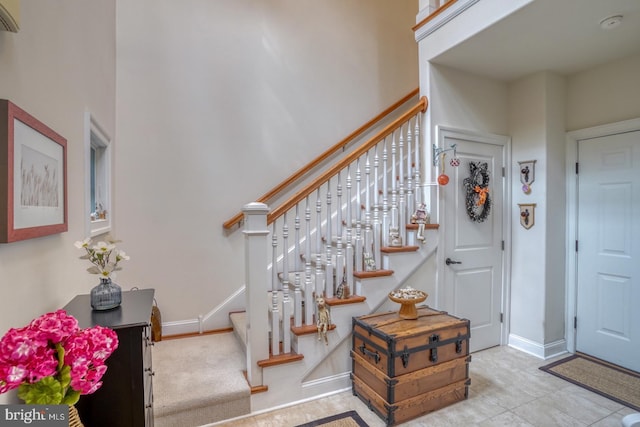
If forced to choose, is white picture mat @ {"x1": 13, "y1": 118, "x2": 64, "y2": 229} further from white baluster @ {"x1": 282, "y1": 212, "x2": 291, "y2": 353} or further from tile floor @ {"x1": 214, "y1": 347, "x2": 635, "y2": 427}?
tile floor @ {"x1": 214, "y1": 347, "x2": 635, "y2": 427}

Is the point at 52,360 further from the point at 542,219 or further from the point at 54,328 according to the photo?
the point at 542,219

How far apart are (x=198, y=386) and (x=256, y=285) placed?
0.80 metres

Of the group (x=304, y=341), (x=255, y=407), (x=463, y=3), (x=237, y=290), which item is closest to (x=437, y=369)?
(x=304, y=341)

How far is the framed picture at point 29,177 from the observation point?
101 centimetres

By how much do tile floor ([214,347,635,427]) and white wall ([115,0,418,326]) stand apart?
4.30ft

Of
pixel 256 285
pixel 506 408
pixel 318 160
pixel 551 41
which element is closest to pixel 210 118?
pixel 318 160

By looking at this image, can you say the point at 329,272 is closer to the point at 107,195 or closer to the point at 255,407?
the point at 255,407

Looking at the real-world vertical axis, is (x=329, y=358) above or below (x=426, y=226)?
below

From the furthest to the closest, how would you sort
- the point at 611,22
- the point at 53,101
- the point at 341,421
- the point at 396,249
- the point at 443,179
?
1. the point at 443,179
2. the point at 396,249
3. the point at 611,22
4. the point at 341,421
5. the point at 53,101

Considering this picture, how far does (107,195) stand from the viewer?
256cm

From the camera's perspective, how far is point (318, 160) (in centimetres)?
341

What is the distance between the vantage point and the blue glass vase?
1.52m

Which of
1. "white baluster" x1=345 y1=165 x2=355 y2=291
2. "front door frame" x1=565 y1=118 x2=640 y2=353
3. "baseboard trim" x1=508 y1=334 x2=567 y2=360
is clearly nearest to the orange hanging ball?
"white baluster" x1=345 y1=165 x2=355 y2=291

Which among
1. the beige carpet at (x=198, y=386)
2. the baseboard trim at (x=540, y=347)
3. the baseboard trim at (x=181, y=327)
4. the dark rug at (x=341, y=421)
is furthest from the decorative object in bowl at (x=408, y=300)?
the baseboard trim at (x=181, y=327)
